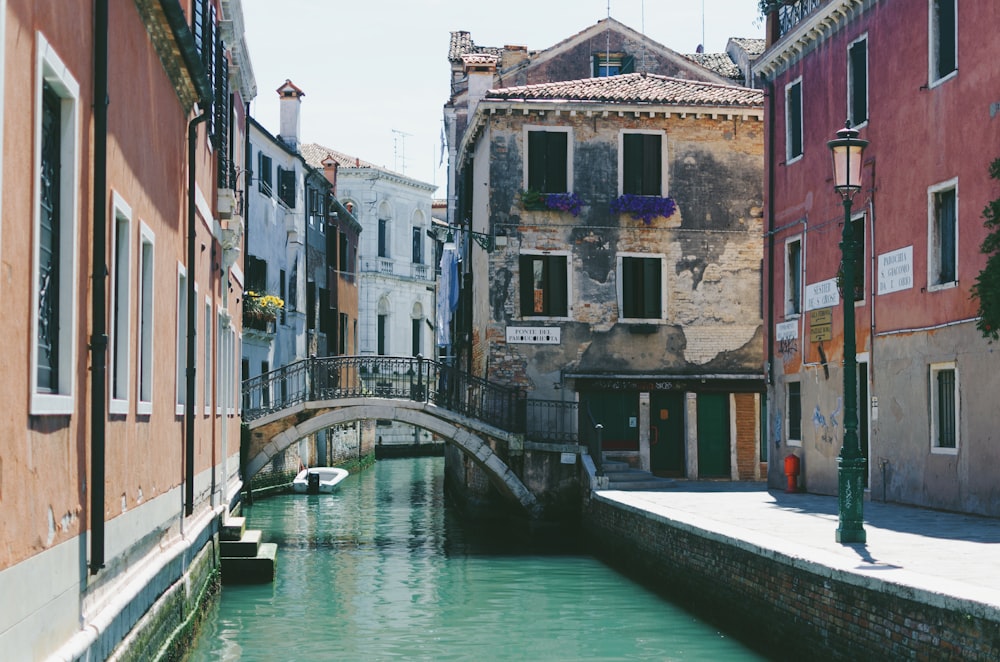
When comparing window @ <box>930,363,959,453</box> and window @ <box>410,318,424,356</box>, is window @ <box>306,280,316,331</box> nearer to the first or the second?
window @ <box>410,318,424,356</box>

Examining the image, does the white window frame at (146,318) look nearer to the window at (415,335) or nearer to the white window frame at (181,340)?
the white window frame at (181,340)

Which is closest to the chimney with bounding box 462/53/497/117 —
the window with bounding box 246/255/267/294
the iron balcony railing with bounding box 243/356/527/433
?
the window with bounding box 246/255/267/294

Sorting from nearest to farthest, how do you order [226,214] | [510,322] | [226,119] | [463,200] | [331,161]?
[226,214] < [226,119] < [510,322] < [463,200] < [331,161]

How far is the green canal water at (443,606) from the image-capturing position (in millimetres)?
12609

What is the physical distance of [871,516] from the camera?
14711 mm

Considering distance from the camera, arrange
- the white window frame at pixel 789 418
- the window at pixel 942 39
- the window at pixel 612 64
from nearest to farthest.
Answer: the window at pixel 942 39
the white window frame at pixel 789 418
the window at pixel 612 64

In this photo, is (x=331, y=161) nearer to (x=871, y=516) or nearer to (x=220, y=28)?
(x=220, y=28)

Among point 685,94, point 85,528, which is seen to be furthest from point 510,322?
point 85,528

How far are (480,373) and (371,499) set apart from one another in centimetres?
680

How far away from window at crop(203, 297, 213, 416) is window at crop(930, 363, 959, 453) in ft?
28.0

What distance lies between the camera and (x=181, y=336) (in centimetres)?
1209

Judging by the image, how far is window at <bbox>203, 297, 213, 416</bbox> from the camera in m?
14.9

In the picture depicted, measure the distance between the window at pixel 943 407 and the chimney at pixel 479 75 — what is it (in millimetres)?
15041

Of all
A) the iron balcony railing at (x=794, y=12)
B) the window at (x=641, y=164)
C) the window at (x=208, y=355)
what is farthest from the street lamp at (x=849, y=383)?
the window at (x=641, y=164)
